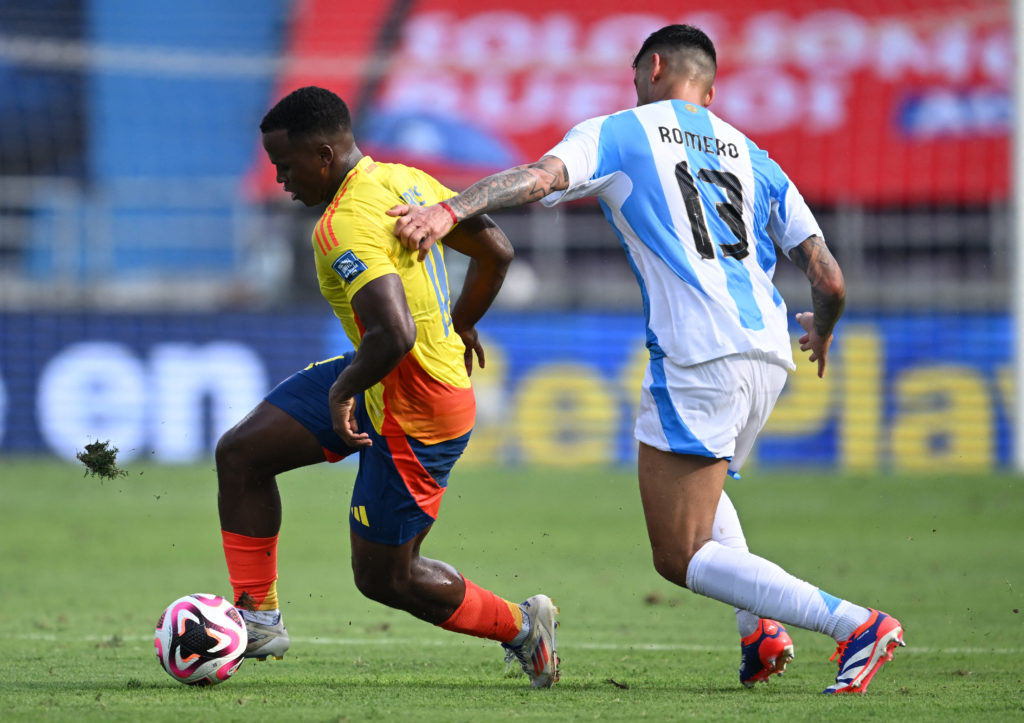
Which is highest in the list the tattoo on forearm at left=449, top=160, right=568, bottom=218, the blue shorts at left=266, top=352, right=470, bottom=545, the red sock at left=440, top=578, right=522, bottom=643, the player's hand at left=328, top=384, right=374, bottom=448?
the tattoo on forearm at left=449, top=160, right=568, bottom=218

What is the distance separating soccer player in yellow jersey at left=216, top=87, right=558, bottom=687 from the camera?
4.84 metres

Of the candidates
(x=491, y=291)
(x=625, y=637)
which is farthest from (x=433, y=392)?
(x=625, y=637)

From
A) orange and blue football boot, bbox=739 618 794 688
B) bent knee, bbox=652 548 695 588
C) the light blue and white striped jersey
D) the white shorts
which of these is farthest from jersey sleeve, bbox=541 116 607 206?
orange and blue football boot, bbox=739 618 794 688

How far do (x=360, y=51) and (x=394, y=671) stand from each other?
55.7 ft

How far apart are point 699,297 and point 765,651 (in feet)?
4.53

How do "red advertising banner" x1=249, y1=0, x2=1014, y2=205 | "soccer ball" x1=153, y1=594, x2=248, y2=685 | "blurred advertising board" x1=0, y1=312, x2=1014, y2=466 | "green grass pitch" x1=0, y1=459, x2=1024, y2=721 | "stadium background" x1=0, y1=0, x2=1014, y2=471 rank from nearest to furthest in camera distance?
1. "green grass pitch" x1=0, y1=459, x2=1024, y2=721
2. "soccer ball" x1=153, y1=594, x2=248, y2=685
3. "blurred advertising board" x1=0, y1=312, x2=1014, y2=466
4. "stadium background" x1=0, y1=0, x2=1014, y2=471
5. "red advertising banner" x1=249, y1=0, x2=1014, y2=205

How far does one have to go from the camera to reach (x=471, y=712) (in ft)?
15.6

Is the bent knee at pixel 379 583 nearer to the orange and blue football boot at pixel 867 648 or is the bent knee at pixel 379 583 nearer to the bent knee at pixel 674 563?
the bent knee at pixel 674 563

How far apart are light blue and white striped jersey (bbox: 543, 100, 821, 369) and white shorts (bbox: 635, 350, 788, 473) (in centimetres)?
5

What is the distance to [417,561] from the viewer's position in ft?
17.4

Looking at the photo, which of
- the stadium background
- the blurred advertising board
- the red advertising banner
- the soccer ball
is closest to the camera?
the soccer ball

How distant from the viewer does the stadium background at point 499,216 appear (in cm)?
1582

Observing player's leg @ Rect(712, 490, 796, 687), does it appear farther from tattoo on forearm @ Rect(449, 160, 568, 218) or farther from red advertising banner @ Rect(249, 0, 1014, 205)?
red advertising banner @ Rect(249, 0, 1014, 205)

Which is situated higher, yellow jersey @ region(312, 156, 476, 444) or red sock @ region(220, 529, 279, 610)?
yellow jersey @ region(312, 156, 476, 444)
